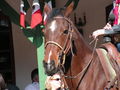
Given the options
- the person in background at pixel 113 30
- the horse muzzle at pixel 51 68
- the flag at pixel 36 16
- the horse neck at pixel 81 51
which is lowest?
the horse muzzle at pixel 51 68

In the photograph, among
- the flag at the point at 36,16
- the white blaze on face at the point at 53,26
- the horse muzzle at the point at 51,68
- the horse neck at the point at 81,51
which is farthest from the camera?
the flag at the point at 36,16

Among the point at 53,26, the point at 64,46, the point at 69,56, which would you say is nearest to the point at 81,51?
the point at 69,56

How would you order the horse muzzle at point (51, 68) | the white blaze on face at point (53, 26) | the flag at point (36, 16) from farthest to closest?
the flag at point (36, 16) → the white blaze on face at point (53, 26) → the horse muzzle at point (51, 68)

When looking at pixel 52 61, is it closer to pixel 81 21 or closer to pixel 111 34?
pixel 111 34

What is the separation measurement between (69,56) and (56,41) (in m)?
0.22

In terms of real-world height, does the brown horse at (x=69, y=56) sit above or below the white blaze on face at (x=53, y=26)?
below

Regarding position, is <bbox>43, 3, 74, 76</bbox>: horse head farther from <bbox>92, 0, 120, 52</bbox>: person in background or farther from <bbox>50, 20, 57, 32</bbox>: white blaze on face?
<bbox>92, 0, 120, 52</bbox>: person in background

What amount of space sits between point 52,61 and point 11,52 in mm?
4017

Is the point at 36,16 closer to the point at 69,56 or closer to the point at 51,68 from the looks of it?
the point at 69,56

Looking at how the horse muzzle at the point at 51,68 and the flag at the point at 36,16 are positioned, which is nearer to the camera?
the horse muzzle at the point at 51,68

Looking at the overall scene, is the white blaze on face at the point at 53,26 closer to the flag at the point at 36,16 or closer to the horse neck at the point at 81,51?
the horse neck at the point at 81,51

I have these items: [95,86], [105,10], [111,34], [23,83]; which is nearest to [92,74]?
[95,86]

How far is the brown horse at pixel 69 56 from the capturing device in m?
2.92

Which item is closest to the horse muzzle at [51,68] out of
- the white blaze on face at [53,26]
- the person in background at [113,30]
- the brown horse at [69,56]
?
the brown horse at [69,56]
